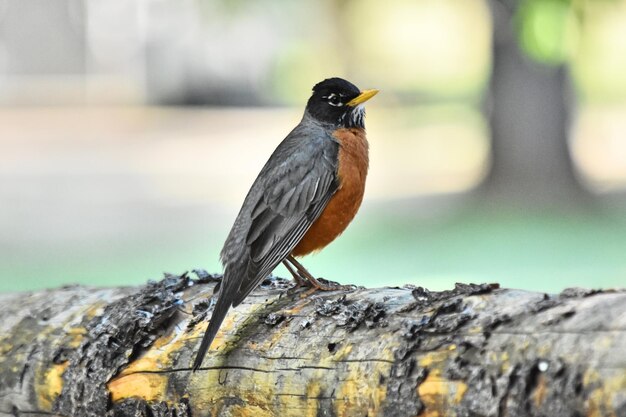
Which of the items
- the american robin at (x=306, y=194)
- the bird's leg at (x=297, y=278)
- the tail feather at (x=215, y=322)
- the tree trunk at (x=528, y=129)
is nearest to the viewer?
the tail feather at (x=215, y=322)

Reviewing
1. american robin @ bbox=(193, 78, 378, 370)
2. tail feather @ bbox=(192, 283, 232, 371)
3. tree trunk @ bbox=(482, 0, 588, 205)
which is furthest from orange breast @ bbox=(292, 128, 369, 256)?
tree trunk @ bbox=(482, 0, 588, 205)

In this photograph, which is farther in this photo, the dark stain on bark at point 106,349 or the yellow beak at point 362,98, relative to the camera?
the yellow beak at point 362,98

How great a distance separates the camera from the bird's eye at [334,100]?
532 centimetres

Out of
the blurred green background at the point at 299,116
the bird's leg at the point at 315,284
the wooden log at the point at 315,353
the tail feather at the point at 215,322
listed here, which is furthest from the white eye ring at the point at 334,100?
the blurred green background at the point at 299,116

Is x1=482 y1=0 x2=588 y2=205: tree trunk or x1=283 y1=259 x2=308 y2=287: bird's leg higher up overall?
x1=482 y1=0 x2=588 y2=205: tree trunk

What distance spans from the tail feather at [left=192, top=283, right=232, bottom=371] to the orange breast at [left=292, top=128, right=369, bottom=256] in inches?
38.8

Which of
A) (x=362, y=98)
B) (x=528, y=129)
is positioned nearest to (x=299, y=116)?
(x=528, y=129)

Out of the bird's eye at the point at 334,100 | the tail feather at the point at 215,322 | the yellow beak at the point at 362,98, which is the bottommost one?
the tail feather at the point at 215,322

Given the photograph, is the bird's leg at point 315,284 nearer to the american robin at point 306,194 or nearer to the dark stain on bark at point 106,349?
the american robin at point 306,194

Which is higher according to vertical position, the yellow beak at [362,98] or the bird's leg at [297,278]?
the yellow beak at [362,98]

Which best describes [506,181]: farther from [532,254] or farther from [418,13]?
[418,13]

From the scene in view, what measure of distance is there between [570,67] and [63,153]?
956cm

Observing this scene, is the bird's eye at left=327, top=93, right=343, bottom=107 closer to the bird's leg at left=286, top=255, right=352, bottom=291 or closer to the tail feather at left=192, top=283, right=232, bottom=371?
the bird's leg at left=286, top=255, right=352, bottom=291

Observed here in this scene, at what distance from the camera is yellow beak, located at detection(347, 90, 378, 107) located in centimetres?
519
